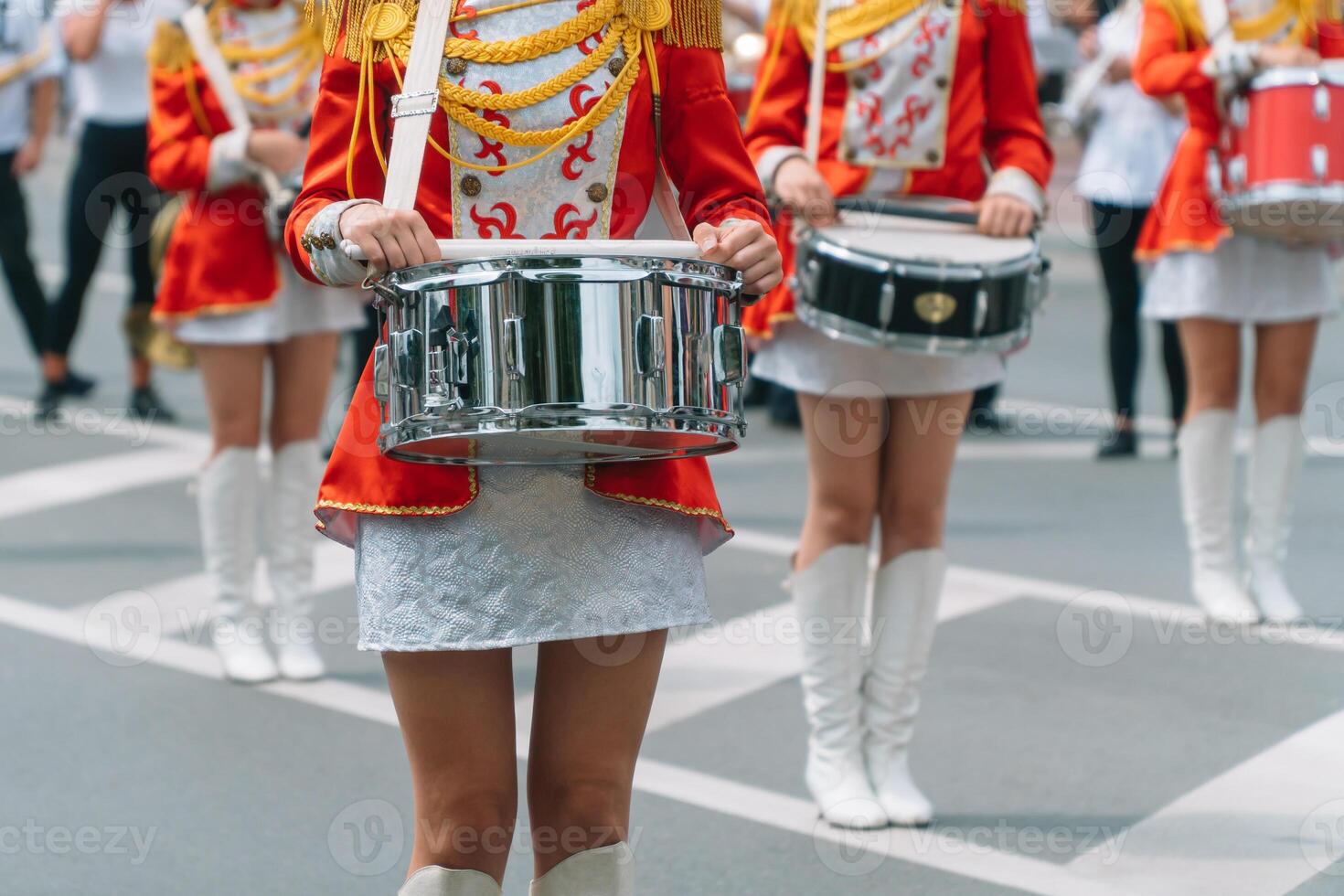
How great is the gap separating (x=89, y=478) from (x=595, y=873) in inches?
224

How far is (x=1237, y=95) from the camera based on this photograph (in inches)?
208

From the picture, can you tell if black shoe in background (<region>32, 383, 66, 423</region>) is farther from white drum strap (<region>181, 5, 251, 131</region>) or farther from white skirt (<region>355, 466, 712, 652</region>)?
white skirt (<region>355, 466, 712, 652</region>)

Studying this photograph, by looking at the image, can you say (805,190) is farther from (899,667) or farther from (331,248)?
(331,248)

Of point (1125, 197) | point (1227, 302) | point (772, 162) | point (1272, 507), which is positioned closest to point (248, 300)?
point (772, 162)

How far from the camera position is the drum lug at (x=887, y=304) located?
392 cm

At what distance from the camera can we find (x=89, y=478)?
7824 millimetres

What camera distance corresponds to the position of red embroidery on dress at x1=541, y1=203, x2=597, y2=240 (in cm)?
269

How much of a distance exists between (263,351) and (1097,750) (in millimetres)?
2498

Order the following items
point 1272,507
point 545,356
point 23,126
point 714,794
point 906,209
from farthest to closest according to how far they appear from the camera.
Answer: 1. point 23,126
2. point 1272,507
3. point 714,794
4. point 906,209
5. point 545,356

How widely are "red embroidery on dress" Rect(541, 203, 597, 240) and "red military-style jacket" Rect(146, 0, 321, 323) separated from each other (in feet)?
8.51

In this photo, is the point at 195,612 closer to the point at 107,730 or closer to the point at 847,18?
the point at 107,730

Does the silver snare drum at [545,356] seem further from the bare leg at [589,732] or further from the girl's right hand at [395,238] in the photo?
the bare leg at [589,732]

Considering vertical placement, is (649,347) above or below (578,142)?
below

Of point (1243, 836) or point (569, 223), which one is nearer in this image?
point (569, 223)
